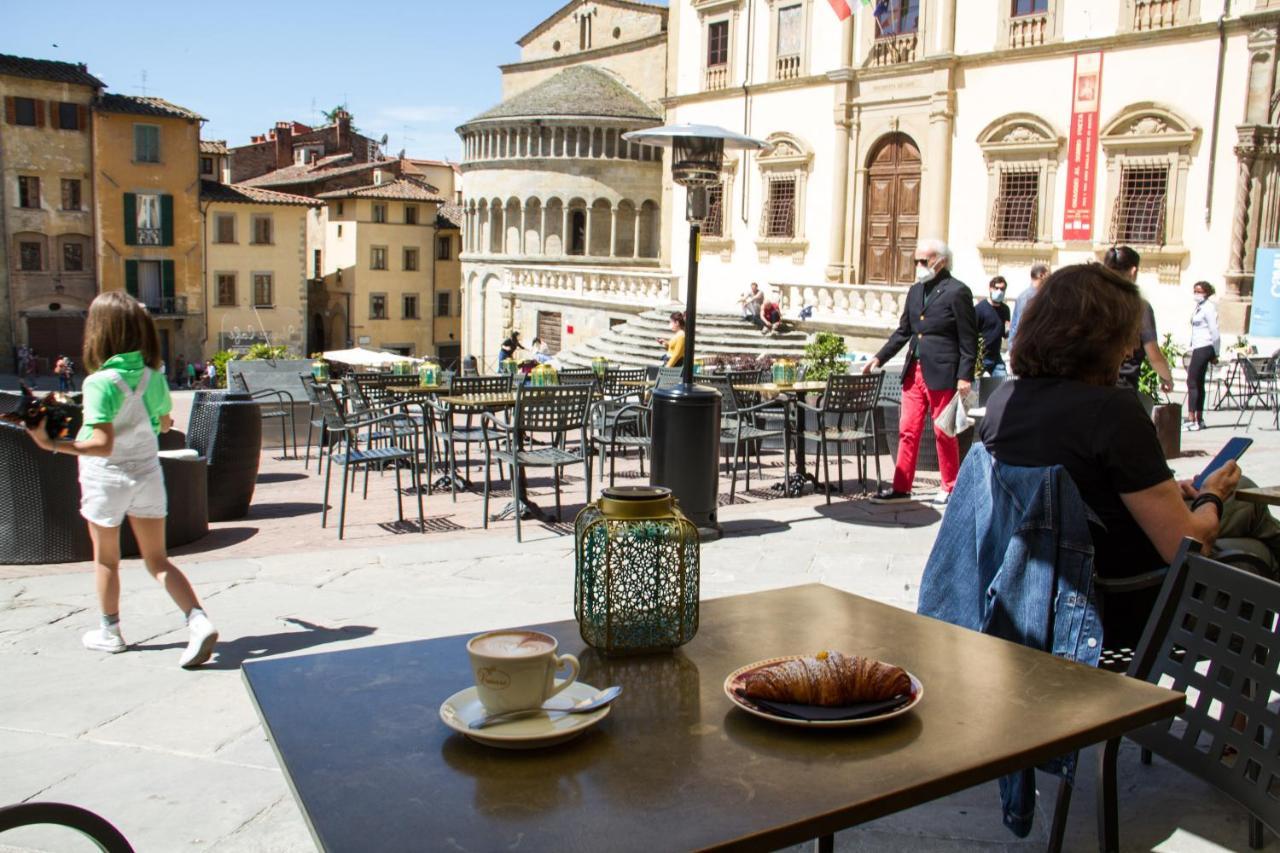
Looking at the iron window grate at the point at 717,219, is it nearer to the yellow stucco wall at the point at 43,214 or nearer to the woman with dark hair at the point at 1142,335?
the woman with dark hair at the point at 1142,335

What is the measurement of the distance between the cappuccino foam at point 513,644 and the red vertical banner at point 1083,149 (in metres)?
24.8

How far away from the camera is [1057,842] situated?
9.78ft

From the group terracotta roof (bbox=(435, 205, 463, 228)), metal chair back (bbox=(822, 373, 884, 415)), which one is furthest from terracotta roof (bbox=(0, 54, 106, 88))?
metal chair back (bbox=(822, 373, 884, 415))

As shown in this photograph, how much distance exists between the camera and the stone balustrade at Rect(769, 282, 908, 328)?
24.0 meters

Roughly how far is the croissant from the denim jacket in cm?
104

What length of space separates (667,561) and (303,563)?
→ 508cm

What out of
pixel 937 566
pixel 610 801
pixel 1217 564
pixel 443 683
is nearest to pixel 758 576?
pixel 937 566

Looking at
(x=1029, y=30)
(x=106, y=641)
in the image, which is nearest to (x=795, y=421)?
(x=106, y=641)

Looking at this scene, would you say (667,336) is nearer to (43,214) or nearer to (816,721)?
(816,721)

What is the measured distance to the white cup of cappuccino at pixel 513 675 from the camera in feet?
6.32

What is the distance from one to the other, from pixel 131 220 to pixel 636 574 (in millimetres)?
48671

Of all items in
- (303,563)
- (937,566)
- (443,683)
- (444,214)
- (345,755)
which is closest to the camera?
(345,755)

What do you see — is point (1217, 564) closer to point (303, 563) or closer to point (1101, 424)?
point (1101, 424)

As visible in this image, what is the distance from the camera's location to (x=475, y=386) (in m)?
9.79
